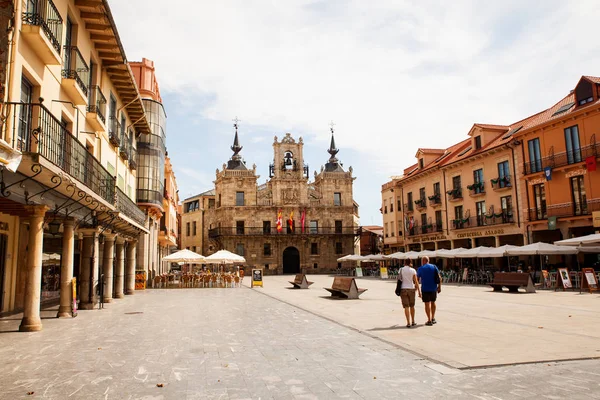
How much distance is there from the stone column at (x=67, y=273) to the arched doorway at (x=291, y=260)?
167 feet

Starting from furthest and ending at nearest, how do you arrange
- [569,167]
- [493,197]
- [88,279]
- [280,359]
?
[493,197] < [569,167] < [88,279] < [280,359]

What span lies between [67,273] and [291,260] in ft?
169

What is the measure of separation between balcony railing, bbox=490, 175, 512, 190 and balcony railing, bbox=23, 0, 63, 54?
29770 millimetres

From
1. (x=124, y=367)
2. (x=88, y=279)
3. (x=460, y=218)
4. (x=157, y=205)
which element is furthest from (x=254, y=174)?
(x=124, y=367)

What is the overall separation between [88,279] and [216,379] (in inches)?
462

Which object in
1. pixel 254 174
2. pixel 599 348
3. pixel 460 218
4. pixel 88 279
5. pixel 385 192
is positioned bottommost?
pixel 599 348

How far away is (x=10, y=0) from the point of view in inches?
363

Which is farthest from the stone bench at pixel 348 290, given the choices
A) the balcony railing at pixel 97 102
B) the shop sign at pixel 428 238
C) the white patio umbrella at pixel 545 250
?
the shop sign at pixel 428 238

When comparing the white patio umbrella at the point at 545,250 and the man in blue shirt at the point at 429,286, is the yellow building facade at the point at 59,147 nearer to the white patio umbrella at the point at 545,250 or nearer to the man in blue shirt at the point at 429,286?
the man in blue shirt at the point at 429,286

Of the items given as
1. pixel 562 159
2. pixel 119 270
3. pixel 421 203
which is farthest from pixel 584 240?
pixel 421 203

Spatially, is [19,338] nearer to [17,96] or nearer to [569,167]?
[17,96]

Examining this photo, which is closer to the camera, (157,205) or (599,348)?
(599,348)

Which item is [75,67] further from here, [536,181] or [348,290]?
[536,181]

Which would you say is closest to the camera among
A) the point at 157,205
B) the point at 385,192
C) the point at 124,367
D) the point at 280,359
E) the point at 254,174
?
the point at 124,367
